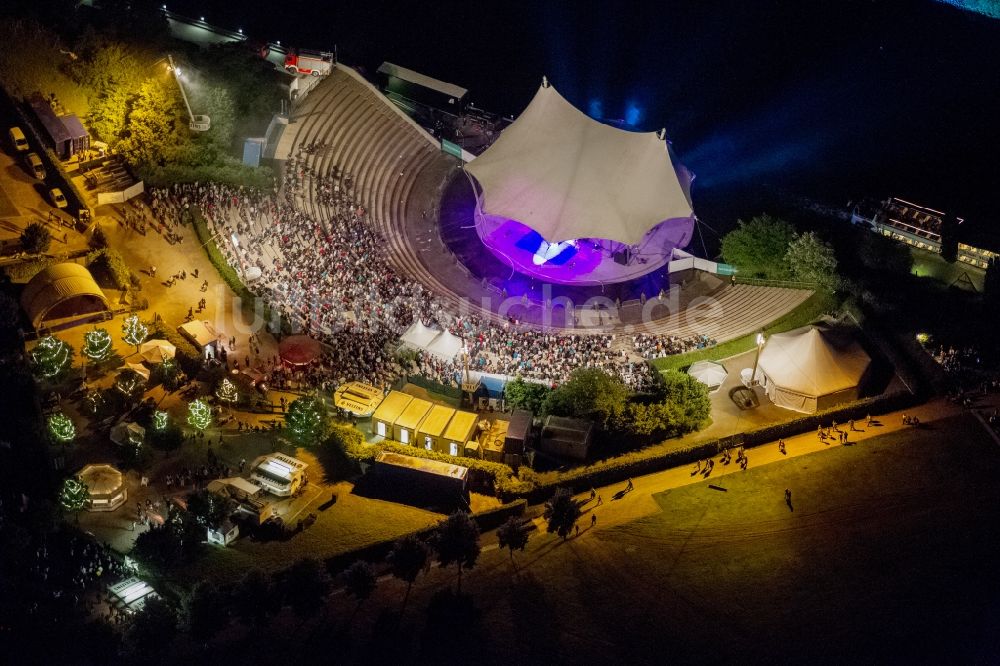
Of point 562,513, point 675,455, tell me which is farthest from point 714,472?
point 562,513

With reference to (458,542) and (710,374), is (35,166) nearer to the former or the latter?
(458,542)

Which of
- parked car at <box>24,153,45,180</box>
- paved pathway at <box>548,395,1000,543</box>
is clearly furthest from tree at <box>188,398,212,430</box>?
parked car at <box>24,153,45,180</box>

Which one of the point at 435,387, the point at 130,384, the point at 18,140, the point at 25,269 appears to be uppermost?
the point at 18,140

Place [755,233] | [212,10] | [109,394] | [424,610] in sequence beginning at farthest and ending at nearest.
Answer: [212,10]
[755,233]
[109,394]
[424,610]

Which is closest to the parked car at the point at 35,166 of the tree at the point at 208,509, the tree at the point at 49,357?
the tree at the point at 49,357

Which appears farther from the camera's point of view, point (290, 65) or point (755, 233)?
point (290, 65)

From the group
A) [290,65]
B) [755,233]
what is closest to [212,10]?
[290,65]

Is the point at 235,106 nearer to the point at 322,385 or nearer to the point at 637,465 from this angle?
the point at 322,385

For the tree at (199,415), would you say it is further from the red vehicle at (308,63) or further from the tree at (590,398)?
the red vehicle at (308,63)
